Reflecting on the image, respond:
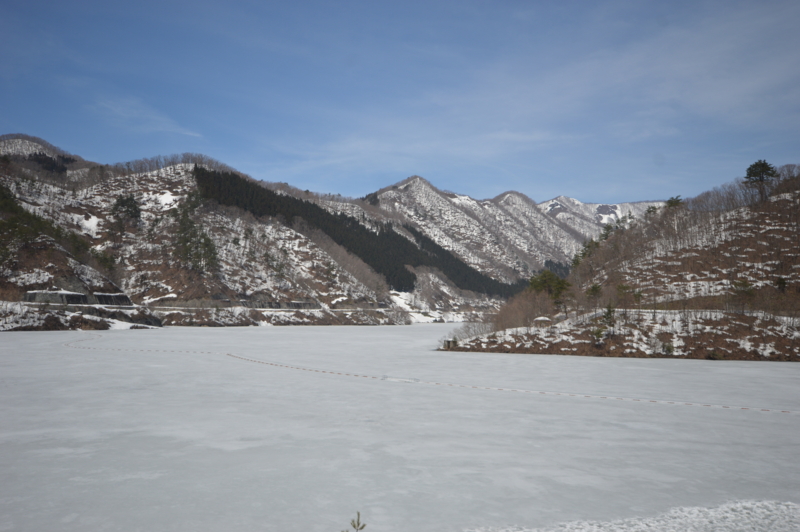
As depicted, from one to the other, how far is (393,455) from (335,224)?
542 feet

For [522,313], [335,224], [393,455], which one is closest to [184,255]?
[522,313]

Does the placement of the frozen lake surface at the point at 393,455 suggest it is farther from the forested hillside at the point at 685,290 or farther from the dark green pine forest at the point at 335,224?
the dark green pine forest at the point at 335,224

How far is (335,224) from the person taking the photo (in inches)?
6688

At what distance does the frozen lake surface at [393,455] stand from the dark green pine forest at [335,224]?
11632 centimetres

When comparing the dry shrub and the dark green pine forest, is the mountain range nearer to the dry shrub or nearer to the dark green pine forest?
the dark green pine forest

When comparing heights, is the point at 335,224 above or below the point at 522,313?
above

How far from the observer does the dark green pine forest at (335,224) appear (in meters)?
127

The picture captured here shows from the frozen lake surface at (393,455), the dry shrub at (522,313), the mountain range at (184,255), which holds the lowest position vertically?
the frozen lake surface at (393,455)

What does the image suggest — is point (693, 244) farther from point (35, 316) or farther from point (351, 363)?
point (35, 316)

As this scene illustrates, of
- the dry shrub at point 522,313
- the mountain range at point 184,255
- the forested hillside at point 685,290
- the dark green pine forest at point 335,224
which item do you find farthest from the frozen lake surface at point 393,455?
the dark green pine forest at point 335,224

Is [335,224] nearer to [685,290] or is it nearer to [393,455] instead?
[685,290]

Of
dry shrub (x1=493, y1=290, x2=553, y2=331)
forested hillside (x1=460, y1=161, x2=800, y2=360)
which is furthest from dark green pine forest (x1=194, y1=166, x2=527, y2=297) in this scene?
dry shrub (x1=493, y1=290, x2=553, y2=331)

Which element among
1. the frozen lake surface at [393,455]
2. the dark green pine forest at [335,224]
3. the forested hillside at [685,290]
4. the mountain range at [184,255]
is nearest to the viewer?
the frozen lake surface at [393,455]

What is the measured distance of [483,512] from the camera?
199 inches
